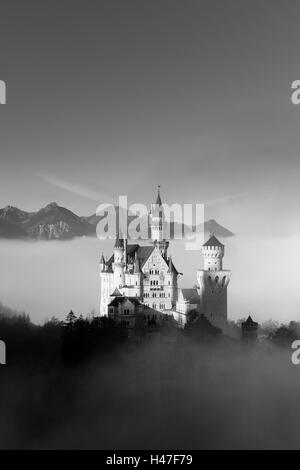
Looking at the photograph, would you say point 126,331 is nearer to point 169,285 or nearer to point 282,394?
point 169,285

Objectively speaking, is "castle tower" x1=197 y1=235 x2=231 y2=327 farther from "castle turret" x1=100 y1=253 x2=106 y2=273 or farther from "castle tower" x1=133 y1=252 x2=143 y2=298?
"castle turret" x1=100 y1=253 x2=106 y2=273

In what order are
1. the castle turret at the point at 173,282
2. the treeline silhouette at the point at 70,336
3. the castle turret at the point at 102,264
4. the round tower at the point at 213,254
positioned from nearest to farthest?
the treeline silhouette at the point at 70,336
the castle turret at the point at 173,282
the round tower at the point at 213,254
the castle turret at the point at 102,264

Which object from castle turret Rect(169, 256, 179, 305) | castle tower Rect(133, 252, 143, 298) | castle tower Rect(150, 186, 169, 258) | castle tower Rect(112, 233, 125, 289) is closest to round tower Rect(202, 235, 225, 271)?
castle turret Rect(169, 256, 179, 305)

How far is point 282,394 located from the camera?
45.2m

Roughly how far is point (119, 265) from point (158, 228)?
4397 millimetres

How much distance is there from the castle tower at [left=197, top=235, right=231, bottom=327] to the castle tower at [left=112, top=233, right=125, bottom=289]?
6163 mm

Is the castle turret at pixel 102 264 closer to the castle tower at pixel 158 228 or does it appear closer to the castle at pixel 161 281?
the castle at pixel 161 281

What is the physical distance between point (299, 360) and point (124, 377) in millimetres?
13696

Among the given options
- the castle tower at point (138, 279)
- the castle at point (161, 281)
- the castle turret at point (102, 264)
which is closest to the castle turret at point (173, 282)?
the castle at point (161, 281)

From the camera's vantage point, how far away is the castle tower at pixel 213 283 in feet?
174

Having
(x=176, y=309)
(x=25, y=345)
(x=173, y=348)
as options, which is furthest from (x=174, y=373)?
(x=25, y=345)

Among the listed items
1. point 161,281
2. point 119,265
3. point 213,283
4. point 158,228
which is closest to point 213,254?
point 213,283

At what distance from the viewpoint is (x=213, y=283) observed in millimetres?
53219

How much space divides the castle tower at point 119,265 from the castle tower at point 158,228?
2741mm
